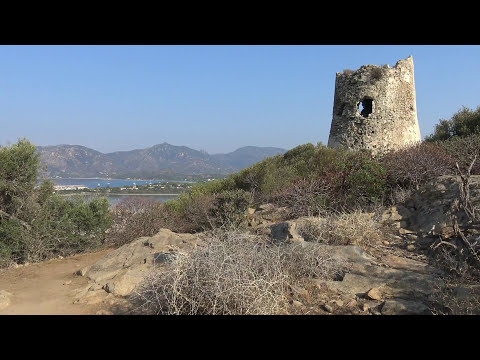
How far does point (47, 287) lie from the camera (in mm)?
5562

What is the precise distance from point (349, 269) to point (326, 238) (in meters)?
1.17

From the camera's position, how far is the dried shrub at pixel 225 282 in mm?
3539

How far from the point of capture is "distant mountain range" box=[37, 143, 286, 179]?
39031mm

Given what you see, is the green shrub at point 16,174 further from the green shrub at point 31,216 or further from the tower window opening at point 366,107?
the tower window opening at point 366,107

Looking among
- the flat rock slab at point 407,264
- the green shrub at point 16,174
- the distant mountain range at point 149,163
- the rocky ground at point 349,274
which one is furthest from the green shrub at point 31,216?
the distant mountain range at point 149,163

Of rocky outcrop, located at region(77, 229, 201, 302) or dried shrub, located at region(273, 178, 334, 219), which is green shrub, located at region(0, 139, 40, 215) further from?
dried shrub, located at region(273, 178, 334, 219)

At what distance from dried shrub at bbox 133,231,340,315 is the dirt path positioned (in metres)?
1.02

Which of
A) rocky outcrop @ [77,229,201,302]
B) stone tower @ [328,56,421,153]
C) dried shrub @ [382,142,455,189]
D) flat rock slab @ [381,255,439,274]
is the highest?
stone tower @ [328,56,421,153]

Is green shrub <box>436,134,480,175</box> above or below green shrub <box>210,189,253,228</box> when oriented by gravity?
above

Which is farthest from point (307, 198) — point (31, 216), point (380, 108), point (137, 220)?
point (380, 108)

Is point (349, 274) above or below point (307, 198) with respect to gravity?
below

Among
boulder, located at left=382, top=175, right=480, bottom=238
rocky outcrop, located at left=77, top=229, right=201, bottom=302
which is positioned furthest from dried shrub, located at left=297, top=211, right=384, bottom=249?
rocky outcrop, located at left=77, top=229, right=201, bottom=302

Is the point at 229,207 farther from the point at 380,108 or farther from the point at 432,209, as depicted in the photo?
the point at 380,108

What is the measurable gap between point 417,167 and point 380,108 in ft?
16.5
